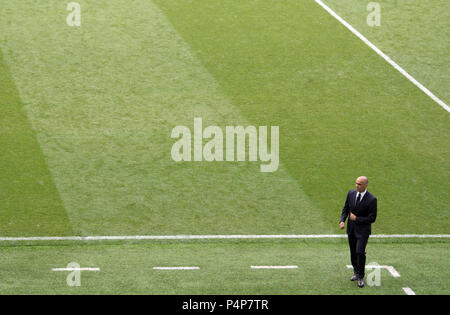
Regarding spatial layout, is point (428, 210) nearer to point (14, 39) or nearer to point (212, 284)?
point (212, 284)

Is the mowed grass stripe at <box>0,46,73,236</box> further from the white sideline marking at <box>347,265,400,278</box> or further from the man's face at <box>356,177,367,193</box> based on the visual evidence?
the man's face at <box>356,177,367,193</box>

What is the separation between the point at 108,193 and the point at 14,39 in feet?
27.8

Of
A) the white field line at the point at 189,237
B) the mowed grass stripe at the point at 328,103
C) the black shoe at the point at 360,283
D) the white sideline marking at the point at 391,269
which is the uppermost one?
the mowed grass stripe at the point at 328,103

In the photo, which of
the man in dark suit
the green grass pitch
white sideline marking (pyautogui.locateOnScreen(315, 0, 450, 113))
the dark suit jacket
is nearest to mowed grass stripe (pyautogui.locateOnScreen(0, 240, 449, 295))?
the green grass pitch

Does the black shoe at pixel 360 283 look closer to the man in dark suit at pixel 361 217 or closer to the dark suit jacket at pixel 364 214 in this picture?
the man in dark suit at pixel 361 217

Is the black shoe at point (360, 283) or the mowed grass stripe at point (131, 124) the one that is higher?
the mowed grass stripe at point (131, 124)

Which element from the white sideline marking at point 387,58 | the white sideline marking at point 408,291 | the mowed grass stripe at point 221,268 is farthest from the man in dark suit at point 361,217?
the white sideline marking at point 387,58

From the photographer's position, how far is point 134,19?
23859 millimetres

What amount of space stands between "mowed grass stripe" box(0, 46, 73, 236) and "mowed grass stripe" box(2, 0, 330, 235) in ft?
0.94

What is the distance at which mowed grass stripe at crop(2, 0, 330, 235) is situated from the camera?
15.9m

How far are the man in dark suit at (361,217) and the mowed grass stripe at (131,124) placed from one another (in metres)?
3.54

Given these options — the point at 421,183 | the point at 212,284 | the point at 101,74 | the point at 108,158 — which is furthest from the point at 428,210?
the point at 101,74

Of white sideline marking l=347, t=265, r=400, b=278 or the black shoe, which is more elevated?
white sideline marking l=347, t=265, r=400, b=278

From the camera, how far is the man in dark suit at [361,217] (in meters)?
11.7
